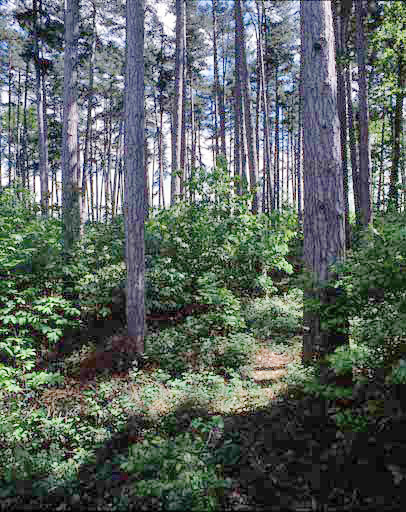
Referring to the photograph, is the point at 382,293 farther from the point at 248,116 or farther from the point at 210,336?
the point at 248,116

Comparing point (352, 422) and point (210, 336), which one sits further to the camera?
point (210, 336)

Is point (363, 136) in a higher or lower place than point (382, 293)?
higher

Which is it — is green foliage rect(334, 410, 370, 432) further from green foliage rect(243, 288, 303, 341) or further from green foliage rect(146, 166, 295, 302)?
green foliage rect(146, 166, 295, 302)

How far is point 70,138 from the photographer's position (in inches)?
368

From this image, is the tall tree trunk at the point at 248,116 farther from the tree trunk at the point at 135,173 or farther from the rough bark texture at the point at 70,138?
the tree trunk at the point at 135,173

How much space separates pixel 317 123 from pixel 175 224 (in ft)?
17.4

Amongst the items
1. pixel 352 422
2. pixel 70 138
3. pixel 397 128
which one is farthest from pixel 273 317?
pixel 397 128

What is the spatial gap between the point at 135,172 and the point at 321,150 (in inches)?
136

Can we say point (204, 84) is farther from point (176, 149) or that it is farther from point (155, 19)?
point (176, 149)

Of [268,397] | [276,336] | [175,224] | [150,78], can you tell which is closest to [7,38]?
[150,78]

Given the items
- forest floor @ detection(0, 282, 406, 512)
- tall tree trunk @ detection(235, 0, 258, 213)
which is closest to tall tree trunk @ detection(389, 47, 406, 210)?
tall tree trunk @ detection(235, 0, 258, 213)

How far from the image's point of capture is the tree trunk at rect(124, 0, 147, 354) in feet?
22.4

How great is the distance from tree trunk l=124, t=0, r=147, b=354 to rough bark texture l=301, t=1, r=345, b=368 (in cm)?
311

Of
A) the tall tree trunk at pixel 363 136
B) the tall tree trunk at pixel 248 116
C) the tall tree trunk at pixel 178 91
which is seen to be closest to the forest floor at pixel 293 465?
the tall tree trunk at pixel 363 136
